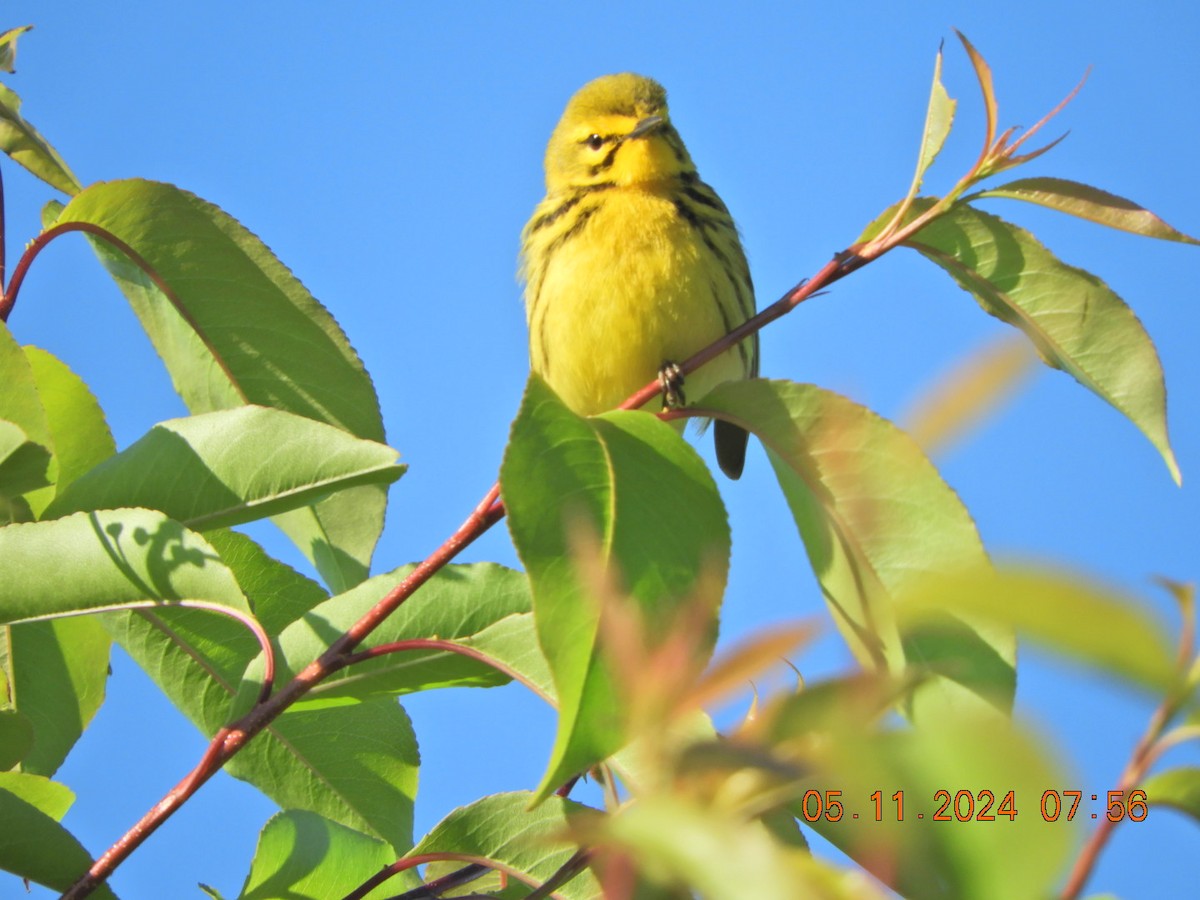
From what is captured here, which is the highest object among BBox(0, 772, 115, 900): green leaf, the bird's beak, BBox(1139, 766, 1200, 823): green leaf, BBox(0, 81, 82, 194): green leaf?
the bird's beak

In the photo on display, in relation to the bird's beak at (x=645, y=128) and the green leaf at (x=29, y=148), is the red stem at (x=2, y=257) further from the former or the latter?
the bird's beak at (x=645, y=128)

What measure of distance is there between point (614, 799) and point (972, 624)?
63 cm

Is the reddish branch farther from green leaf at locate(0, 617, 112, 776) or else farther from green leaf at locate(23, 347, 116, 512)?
green leaf at locate(23, 347, 116, 512)

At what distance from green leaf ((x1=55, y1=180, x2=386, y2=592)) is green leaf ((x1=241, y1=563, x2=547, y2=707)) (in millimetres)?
307

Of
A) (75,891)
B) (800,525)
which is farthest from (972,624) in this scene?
(75,891)

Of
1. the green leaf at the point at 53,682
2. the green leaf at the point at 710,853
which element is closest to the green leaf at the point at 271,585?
the green leaf at the point at 53,682

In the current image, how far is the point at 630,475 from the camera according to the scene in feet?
5.02

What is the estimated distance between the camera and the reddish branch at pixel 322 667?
156 cm

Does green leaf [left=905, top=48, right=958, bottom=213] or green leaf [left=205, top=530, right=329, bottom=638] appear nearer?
green leaf [left=905, top=48, right=958, bottom=213]

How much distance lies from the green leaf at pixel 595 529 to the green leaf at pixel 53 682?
1.01 metres

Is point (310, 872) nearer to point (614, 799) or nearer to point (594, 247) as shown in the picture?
point (614, 799)

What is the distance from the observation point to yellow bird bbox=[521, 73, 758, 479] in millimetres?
3510

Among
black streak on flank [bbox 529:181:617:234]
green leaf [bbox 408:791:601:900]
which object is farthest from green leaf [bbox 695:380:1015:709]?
black streak on flank [bbox 529:181:617:234]

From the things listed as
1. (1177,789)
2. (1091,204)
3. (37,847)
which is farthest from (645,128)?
(1177,789)
